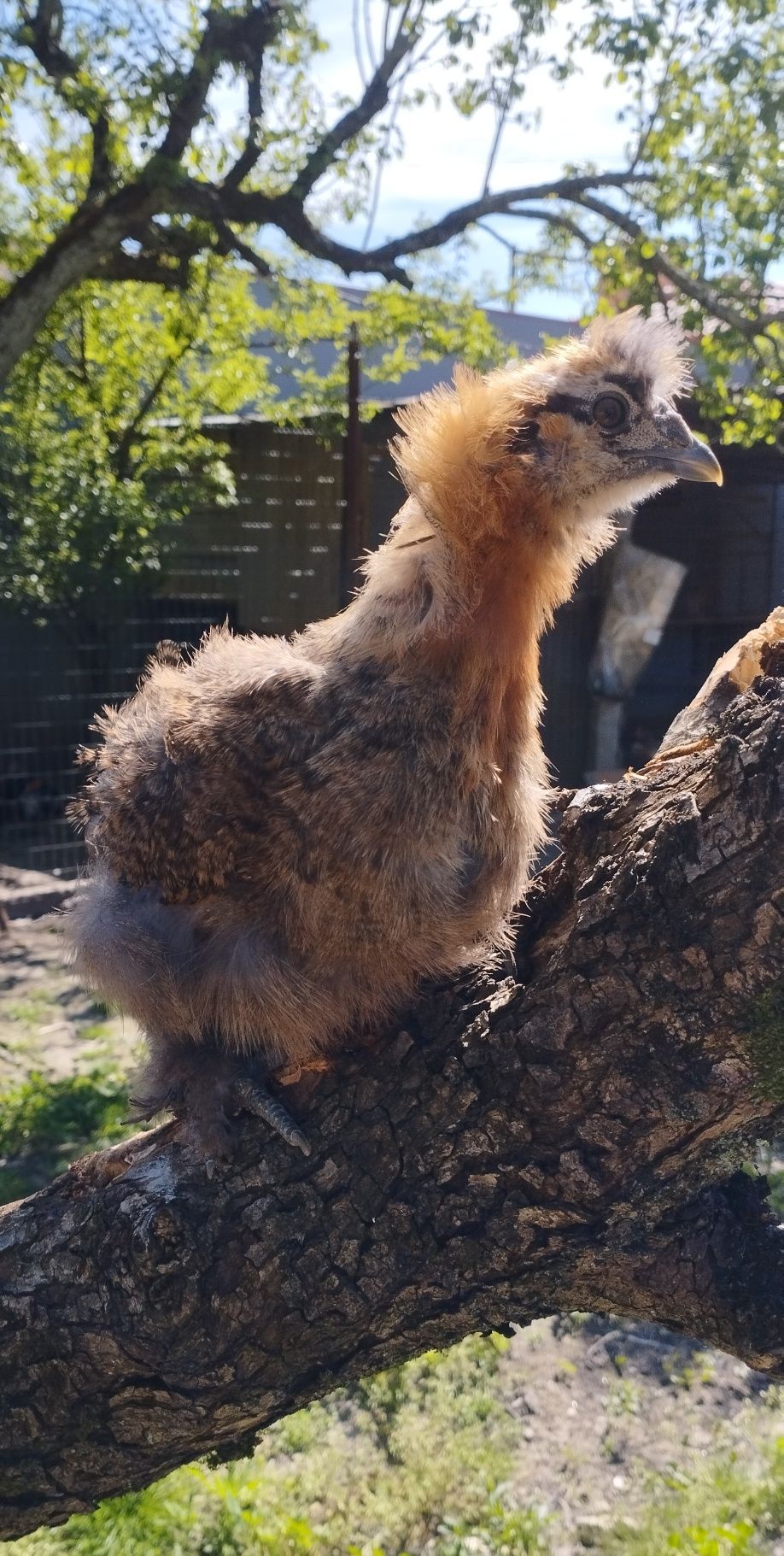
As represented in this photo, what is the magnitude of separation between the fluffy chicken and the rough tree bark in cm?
15

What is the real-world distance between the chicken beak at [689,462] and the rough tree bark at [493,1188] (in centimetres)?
49

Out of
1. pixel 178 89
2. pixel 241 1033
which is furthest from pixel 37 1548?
pixel 178 89

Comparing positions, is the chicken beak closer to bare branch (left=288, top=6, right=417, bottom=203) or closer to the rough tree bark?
the rough tree bark

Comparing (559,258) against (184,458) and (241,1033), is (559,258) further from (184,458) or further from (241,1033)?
(241,1033)

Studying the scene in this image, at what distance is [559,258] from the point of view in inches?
331

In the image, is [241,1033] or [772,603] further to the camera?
[772,603]

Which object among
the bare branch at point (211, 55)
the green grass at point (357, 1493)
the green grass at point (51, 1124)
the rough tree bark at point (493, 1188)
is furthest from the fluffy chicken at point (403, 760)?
the bare branch at point (211, 55)

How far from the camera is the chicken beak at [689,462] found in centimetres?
249

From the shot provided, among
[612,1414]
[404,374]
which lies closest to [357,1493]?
[612,1414]

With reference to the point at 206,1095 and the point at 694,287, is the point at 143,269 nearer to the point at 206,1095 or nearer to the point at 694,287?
the point at 694,287

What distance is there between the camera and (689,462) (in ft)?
8.19

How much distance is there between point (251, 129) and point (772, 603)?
557 centimetres

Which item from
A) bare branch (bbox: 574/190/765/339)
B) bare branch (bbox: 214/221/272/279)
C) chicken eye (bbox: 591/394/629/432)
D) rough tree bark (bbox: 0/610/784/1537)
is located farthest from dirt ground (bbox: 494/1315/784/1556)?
bare branch (bbox: 214/221/272/279)

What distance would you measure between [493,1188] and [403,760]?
0.87m
